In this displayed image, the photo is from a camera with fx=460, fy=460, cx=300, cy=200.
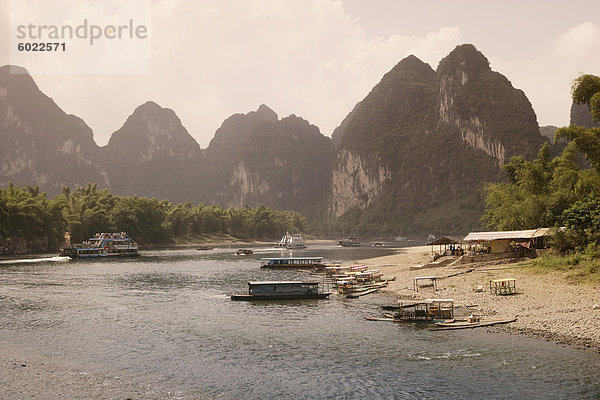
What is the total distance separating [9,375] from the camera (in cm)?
2341

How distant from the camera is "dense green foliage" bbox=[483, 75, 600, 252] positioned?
41.1m

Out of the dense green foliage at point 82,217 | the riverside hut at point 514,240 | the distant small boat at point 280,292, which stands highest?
the dense green foliage at point 82,217

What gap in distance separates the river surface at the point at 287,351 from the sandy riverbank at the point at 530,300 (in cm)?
235

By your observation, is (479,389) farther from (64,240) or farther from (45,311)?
(64,240)

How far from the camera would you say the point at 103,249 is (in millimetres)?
116875

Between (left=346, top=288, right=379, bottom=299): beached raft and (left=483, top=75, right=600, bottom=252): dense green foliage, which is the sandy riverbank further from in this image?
(left=483, top=75, right=600, bottom=252): dense green foliage

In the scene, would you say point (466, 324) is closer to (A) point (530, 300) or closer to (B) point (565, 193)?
(A) point (530, 300)

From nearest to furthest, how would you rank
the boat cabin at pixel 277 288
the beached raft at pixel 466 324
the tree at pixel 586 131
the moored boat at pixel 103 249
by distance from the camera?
the beached raft at pixel 466 324, the tree at pixel 586 131, the boat cabin at pixel 277 288, the moored boat at pixel 103 249

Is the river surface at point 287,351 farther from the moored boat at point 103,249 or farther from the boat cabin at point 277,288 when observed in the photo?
the moored boat at point 103,249

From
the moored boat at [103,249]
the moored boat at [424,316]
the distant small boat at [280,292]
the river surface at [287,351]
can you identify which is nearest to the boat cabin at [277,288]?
the distant small boat at [280,292]

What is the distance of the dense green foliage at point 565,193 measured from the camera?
135 feet

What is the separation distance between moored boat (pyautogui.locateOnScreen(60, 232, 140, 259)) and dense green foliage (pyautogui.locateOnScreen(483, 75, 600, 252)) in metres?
87.8

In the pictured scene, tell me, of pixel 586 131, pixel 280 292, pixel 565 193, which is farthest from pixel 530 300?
pixel 565 193

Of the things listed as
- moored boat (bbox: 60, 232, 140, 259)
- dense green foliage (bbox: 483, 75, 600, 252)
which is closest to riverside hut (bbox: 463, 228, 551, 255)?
dense green foliage (bbox: 483, 75, 600, 252)
